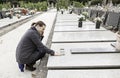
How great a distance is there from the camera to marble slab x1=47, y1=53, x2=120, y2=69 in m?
3.96

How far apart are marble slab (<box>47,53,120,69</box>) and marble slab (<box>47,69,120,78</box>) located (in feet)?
0.62

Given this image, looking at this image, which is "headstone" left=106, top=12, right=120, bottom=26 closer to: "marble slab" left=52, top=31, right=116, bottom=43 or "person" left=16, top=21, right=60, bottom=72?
"marble slab" left=52, top=31, right=116, bottom=43

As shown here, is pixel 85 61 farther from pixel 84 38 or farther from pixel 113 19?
pixel 113 19

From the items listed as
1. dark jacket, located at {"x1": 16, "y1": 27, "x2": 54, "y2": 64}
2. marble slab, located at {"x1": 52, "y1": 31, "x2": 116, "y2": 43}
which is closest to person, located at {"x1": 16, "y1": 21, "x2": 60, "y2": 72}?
dark jacket, located at {"x1": 16, "y1": 27, "x2": 54, "y2": 64}

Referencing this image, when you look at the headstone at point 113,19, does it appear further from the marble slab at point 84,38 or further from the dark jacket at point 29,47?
the dark jacket at point 29,47

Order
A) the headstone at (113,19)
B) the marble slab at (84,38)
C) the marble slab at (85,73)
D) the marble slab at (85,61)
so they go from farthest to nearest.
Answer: the headstone at (113,19)
the marble slab at (84,38)
the marble slab at (85,61)
the marble slab at (85,73)

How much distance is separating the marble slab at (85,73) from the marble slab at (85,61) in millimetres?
190

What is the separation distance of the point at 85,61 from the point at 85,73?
64 cm

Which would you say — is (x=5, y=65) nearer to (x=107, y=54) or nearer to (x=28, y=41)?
(x=28, y=41)

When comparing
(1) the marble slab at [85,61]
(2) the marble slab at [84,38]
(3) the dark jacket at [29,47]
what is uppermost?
(3) the dark jacket at [29,47]

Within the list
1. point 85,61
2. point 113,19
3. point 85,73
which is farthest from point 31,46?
point 113,19

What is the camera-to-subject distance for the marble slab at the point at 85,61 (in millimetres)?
3961

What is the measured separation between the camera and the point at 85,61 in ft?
13.9

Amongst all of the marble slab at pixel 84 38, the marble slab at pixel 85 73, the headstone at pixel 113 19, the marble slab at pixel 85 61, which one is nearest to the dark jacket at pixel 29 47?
the marble slab at pixel 85 61
